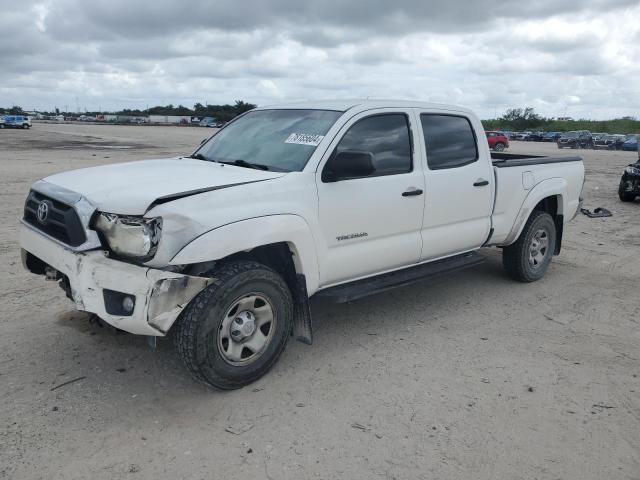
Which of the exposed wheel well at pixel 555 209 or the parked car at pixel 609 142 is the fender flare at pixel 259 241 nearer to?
the exposed wheel well at pixel 555 209

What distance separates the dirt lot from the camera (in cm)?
297

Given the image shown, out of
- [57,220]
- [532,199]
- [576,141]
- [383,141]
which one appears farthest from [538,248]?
[576,141]

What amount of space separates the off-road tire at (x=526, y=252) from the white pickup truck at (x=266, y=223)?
0.62 meters

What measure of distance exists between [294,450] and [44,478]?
1.27m

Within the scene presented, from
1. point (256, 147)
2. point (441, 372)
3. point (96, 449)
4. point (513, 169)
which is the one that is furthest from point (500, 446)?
point (513, 169)

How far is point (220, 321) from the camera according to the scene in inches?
137

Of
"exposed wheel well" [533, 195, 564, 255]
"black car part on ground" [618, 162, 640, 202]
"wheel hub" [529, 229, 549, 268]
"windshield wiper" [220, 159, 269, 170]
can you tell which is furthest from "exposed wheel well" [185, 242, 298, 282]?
"black car part on ground" [618, 162, 640, 202]

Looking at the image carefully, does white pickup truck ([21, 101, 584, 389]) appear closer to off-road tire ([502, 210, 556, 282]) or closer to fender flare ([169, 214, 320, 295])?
fender flare ([169, 214, 320, 295])

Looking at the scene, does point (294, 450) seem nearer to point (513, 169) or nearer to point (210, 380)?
point (210, 380)

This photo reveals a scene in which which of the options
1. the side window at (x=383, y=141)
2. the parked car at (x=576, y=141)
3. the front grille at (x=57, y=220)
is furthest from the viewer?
the parked car at (x=576, y=141)

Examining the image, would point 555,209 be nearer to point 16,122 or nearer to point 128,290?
point 128,290

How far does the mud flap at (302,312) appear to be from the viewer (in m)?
3.94

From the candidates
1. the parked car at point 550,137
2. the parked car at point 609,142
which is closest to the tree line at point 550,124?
the parked car at point 550,137

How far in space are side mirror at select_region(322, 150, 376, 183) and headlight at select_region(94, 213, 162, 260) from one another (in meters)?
1.28
